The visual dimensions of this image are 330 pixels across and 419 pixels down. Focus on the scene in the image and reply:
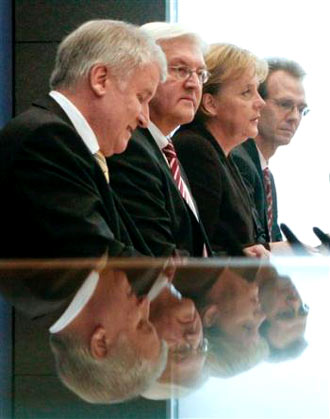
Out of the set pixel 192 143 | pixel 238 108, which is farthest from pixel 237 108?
pixel 192 143

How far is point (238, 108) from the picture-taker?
362 centimetres

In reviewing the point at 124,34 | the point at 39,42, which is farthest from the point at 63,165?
Result: the point at 39,42

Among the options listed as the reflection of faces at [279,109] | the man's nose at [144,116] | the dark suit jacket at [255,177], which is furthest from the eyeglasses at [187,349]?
the reflection of faces at [279,109]

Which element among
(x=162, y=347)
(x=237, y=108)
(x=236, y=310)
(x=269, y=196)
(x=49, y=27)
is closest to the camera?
(x=162, y=347)

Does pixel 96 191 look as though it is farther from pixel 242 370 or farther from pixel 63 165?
pixel 242 370

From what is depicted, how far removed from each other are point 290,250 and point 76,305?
7.80ft

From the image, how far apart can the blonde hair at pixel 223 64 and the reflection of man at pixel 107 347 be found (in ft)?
8.38

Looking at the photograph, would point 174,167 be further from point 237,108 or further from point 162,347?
point 162,347

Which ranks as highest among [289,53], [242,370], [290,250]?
[242,370]

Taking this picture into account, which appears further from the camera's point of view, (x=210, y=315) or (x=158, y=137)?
(x=158, y=137)

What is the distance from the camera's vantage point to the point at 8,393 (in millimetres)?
553

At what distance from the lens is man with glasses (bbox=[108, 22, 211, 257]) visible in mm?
2488

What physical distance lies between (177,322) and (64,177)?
1203 millimetres

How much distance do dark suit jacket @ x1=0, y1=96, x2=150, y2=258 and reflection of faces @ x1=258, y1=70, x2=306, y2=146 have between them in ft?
8.05
